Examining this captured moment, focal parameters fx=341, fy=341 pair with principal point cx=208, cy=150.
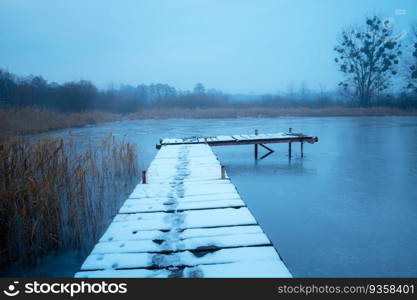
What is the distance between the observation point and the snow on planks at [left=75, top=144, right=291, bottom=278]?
1.41 m

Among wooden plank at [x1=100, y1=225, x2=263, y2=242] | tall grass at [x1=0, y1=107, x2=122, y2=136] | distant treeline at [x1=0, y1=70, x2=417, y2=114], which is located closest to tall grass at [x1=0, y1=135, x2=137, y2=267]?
wooden plank at [x1=100, y1=225, x2=263, y2=242]

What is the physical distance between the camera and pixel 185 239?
5.66 ft

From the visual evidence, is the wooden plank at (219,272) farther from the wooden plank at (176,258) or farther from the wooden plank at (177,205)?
the wooden plank at (177,205)

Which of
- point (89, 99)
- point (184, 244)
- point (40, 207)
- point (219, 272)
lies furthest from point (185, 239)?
point (89, 99)

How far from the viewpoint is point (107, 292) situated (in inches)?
50.4

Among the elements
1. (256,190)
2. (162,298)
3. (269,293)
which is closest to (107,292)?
(162,298)

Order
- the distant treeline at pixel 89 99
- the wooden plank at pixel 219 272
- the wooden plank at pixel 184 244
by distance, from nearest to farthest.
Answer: the wooden plank at pixel 219 272 → the wooden plank at pixel 184 244 → the distant treeline at pixel 89 99

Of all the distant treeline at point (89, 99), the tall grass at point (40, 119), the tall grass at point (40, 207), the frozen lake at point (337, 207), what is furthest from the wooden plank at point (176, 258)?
the distant treeline at point (89, 99)

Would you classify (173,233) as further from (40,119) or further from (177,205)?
(40,119)

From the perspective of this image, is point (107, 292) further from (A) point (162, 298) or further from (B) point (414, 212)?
(B) point (414, 212)

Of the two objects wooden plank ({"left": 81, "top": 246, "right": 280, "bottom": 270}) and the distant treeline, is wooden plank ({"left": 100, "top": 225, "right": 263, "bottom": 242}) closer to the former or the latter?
wooden plank ({"left": 81, "top": 246, "right": 280, "bottom": 270})

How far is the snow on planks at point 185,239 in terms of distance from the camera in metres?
1.41

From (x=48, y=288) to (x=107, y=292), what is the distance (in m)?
0.25

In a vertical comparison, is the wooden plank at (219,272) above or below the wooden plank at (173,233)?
below
